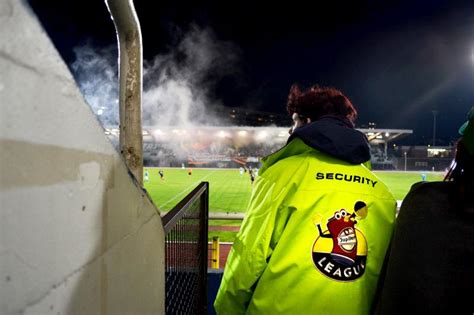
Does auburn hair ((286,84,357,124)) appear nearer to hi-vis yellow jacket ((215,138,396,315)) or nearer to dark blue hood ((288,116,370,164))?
dark blue hood ((288,116,370,164))

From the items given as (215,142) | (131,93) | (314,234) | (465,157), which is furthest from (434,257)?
(215,142)

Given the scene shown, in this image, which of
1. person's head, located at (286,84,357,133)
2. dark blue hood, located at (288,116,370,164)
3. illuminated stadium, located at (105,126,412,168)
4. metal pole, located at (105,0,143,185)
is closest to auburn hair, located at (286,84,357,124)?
person's head, located at (286,84,357,133)

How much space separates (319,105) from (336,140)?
40 centimetres

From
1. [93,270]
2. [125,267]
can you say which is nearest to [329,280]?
[125,267]

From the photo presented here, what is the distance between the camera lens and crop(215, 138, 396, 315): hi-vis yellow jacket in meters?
1.26

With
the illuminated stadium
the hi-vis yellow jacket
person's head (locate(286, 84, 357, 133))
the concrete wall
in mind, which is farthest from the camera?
the illuminated stadium

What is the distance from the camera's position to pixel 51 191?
520 mm

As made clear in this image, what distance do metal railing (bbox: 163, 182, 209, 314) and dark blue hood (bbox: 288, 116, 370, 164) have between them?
61cm

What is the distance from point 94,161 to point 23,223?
0.21 meters

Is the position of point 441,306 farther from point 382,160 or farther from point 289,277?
point 382,160

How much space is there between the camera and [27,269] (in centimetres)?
47

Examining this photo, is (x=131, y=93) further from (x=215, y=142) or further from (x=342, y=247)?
(x=215, y=142)

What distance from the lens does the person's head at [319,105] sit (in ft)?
5.43

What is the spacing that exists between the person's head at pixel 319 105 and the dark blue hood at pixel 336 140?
20 cm
